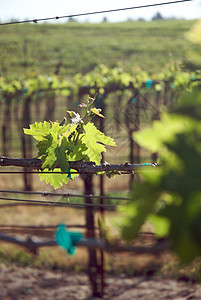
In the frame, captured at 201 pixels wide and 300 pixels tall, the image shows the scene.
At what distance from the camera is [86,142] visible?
1.90 metres

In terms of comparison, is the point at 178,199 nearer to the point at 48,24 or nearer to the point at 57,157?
the point at 57,157

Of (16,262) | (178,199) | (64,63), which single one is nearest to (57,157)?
(178,199)

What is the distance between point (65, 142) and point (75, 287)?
3297mm

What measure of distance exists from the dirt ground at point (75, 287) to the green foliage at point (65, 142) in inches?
117

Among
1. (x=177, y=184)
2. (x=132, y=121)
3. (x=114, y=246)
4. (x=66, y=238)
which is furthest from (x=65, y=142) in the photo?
(x=132, y=121)

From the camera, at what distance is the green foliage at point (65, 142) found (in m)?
1.83

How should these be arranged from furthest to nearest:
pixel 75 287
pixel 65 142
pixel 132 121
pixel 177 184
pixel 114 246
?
pixel 132 121, pixel 75 287, pixel 65 142, pixel 114 246, pixel 177 184

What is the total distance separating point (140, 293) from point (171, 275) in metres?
0.61

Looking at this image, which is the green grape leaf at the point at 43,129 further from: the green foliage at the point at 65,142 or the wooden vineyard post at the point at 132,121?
the wooden vineyard post at the point at 132,121

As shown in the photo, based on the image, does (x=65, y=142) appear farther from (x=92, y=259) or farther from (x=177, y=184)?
(x=92, y=259)

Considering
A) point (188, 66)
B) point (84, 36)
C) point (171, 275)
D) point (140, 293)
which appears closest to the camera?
point (188, 66)

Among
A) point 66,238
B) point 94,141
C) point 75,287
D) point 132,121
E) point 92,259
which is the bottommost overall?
point 75,287

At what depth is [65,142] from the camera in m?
1.84

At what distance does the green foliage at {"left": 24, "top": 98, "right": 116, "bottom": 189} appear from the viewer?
72.0 inches
